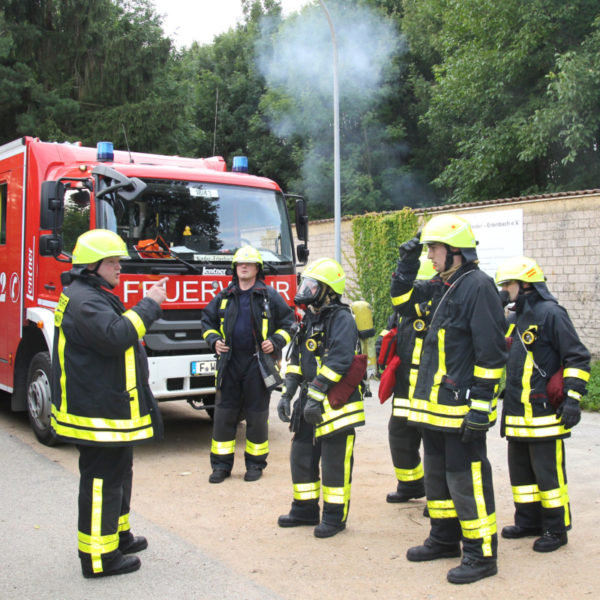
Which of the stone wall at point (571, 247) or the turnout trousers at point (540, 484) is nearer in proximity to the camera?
the turnout trousers at point (540, 484)

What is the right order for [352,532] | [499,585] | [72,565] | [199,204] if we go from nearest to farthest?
[499,585]
[72,565]
[352,532]
[199,204]

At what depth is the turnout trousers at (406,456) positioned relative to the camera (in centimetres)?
522

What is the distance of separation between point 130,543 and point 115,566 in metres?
0.31

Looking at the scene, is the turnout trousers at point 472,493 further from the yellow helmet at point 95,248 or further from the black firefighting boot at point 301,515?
the yellow helmet at point 95,248

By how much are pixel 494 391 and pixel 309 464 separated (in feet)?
4.90

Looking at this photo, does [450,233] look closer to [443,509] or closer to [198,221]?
[443,509]

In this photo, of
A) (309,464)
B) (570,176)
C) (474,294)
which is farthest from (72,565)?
(570,176)

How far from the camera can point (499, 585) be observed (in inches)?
149

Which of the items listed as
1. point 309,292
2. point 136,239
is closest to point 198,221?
point 136,239

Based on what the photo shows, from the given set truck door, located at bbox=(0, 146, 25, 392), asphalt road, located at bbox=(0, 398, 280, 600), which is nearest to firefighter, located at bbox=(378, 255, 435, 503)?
asphalt road, located at bbox=(0, 398, 280, 600)

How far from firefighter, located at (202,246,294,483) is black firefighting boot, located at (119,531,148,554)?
1.60 m

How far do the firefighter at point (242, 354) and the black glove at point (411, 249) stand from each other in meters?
1.79

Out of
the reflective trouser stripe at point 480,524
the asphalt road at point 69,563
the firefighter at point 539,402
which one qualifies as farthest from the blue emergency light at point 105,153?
the reflective trouser stripe at point 480,524

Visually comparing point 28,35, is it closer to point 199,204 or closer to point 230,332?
point 199,204
